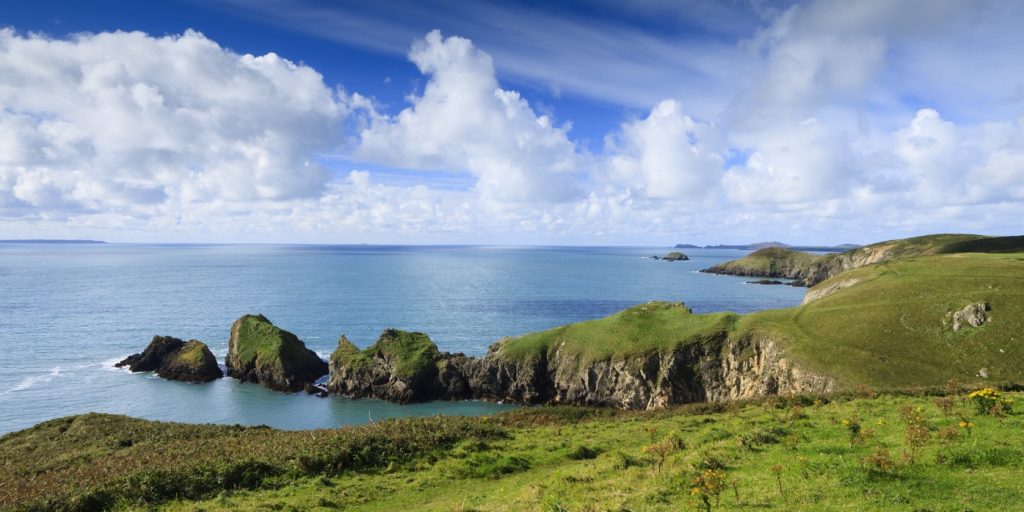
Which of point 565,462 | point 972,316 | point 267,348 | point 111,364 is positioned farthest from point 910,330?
point 111,364

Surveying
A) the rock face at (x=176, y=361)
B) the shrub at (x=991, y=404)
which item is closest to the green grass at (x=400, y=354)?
the rock face at (x=176, y=361)

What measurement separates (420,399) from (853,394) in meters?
54.8

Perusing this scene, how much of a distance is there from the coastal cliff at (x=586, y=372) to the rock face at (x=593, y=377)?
130 mm

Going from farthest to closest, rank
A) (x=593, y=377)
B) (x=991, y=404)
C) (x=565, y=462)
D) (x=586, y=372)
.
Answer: (x=586, y=372) < (x=593, y=377) < (x=565, y=462) < (x=991, y=404)

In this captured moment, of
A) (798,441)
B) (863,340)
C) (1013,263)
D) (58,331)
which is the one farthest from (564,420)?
(58,331)

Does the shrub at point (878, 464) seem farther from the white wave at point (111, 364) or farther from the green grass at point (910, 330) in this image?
the white wave at point (111, 364)

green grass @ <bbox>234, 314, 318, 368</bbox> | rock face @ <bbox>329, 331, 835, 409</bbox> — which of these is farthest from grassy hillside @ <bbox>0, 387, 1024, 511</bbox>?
green grass @ <bbox>234, 314, 318, 368</bbox>

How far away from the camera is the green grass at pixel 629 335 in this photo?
70625 mm

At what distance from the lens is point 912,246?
637ft

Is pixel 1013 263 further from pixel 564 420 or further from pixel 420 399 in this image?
pixel 420 399

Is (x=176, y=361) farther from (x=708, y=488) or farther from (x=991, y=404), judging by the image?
(x=991, y=404)

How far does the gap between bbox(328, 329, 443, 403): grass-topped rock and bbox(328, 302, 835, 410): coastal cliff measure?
5.9 inches

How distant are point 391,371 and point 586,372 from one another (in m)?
29.7

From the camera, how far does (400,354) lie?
260 feet
